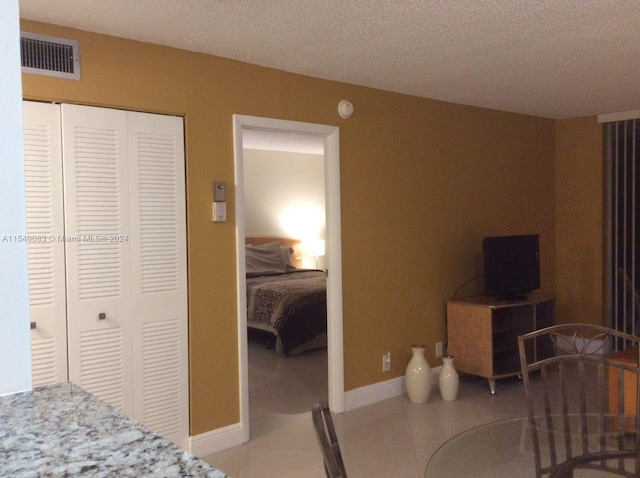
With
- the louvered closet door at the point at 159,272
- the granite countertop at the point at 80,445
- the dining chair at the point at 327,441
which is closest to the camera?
the granite countertop at the point at 80,445

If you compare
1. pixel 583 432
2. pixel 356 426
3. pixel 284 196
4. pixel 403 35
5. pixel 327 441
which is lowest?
pixel 356 426

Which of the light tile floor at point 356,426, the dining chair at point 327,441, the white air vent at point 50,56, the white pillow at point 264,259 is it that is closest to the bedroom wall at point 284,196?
the white pillow at point 264,259

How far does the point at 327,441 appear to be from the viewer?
47.2 inches

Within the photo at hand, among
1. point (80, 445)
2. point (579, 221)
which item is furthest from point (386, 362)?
point (80, 445)

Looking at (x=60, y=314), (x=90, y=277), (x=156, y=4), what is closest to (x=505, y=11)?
(x=156, y=4)

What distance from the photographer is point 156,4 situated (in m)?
2.37

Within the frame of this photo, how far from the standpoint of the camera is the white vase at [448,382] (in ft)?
13.0

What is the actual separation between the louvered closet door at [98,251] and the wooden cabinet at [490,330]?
2.56 metres

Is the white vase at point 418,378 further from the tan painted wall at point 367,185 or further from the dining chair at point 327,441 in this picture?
the dining chair at point 327,441

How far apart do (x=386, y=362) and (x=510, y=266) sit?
1315 millimetres

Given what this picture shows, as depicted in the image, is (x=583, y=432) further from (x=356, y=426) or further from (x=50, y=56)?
(x=50, y=56)

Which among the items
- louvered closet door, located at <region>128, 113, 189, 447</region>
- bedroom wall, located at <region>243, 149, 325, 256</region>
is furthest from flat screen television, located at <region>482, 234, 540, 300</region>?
bedroom wall, located at <region>243, 149, 325, 256</region>

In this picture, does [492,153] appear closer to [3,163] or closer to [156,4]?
[156,4]

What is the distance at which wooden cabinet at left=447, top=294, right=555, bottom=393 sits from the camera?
13.4ft
